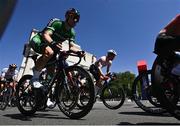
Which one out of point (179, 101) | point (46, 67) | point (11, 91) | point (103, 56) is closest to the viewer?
point (179, 101)

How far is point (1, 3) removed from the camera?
1.39 metres

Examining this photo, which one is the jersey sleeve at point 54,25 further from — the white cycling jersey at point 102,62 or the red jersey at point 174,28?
the white cycling jersey at point 102,62

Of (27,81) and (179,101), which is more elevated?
(27,81)

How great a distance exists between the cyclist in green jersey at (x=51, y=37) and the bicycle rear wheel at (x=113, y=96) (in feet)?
12.3

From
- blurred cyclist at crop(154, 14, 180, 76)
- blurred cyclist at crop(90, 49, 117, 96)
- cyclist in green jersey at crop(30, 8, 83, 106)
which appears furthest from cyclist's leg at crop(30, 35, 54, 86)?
blurred cyclist at crop(90, 49, 117, 96)

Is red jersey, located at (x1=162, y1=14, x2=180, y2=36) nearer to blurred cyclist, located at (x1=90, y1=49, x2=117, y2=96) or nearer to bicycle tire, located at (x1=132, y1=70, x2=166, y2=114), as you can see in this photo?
bicycle tire, located at (x1=132, y1=70, x2=166, y2=114)

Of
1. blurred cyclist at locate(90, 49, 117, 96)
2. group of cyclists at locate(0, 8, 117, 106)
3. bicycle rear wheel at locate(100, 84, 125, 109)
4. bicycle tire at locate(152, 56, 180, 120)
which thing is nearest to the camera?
bicycle tire at locate(152, 56, 180, 120)

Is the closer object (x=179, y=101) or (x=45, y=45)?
(x=179, y=101)

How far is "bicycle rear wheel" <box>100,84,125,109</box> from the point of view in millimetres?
8758

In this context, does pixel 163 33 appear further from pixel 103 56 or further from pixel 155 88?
pixel 103 56

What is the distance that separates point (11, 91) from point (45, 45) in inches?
238

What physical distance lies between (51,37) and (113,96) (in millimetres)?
4567

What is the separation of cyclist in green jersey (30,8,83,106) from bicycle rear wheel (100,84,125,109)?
374 centimetres

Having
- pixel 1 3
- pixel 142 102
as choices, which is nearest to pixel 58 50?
pixel 142 102
